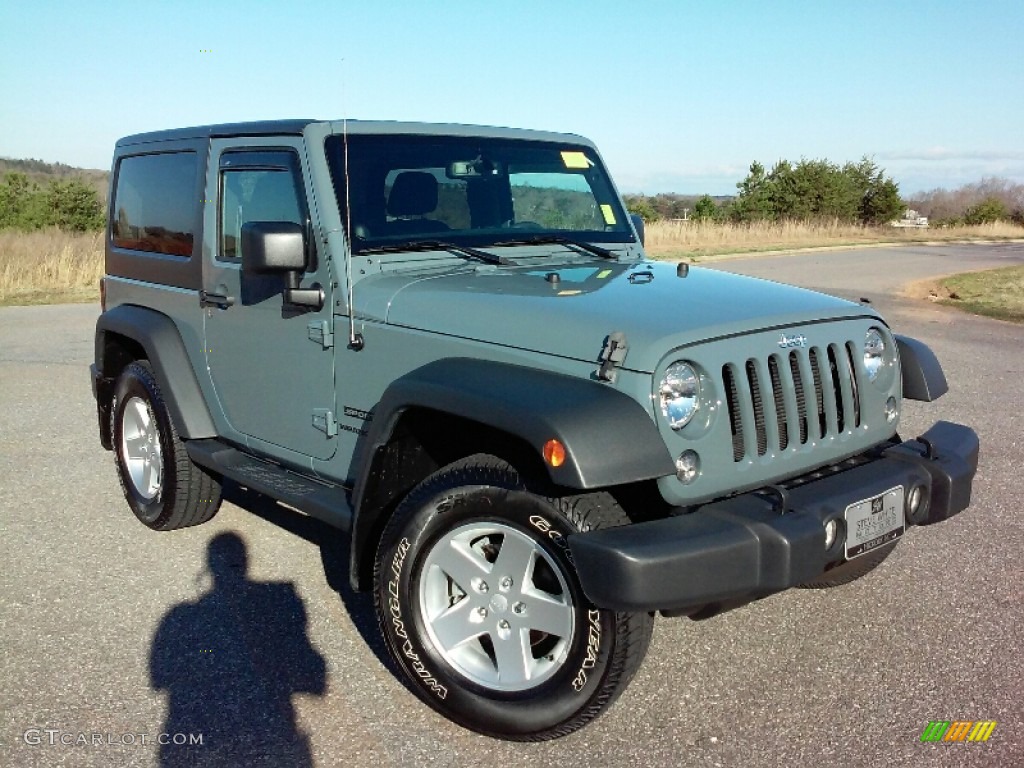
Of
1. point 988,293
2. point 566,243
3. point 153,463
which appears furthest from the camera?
point 988,293

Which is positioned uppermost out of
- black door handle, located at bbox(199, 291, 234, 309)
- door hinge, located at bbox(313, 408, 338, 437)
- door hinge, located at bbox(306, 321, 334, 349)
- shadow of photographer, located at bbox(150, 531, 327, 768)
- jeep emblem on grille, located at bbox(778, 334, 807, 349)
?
black door handle, located at bbox(199, 291, 234, 309)

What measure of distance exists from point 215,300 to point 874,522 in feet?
9.66

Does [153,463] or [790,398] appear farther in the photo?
[153,463]

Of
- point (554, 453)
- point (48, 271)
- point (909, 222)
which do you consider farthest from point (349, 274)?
point (909, 222)

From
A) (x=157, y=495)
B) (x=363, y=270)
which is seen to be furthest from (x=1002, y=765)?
(x=157, y=495)

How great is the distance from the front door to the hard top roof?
0.17 ft

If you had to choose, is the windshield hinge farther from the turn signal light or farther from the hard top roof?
the hard top roof

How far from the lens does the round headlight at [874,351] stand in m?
3.55

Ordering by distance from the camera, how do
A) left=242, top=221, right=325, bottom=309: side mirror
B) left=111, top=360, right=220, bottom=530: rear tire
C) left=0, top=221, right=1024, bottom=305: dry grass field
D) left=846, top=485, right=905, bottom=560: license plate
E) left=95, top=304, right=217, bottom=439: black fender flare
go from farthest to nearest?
left=0, top=221, right=1024, bottom=305: dry grass field → left=111, top=360, right=220, bottom=530: rear tire → left=95, top=304, right=217, bottom=439: black fender flare → left=242, top=221, right=325, bottom=309: side mirror → left=846, top=485, right=905, bottom=560: license plate

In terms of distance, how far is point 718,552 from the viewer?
265cm

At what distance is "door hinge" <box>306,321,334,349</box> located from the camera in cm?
373

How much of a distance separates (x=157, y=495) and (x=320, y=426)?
163 cm

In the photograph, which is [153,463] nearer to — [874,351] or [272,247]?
[272,247]

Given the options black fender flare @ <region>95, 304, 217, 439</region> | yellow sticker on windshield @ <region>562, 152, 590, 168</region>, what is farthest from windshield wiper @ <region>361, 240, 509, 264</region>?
black fender flare @ <region>95, 304, 217, 439</region>
